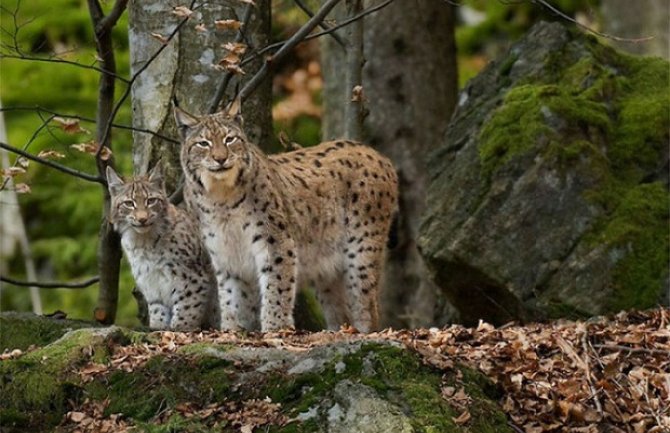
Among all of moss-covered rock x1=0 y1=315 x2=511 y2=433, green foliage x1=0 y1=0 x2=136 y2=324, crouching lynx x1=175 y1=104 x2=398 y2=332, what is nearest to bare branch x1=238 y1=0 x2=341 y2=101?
crouching lynx x1=175 y1=104 x2=398 y2=332

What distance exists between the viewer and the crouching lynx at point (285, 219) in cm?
1031

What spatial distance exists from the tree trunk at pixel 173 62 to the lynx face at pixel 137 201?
0.40 metres

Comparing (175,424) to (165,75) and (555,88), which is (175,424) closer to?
(165,75)

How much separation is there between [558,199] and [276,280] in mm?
2167

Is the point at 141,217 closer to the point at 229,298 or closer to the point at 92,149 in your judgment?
the point at 92,149

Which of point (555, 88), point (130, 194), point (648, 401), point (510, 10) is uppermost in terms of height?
point (510, 10)

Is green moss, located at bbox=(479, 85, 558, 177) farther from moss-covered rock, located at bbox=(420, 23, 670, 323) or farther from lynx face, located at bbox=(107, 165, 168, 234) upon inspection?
lynx face, located at bbox=(107, 165, 168, 234)

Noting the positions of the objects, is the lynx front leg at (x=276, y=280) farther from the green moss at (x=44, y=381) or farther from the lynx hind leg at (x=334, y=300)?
the green moss at (x=44, y=381)

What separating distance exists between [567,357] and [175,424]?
2.26m

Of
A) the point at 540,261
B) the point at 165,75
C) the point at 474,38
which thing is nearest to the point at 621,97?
the point at 540,261

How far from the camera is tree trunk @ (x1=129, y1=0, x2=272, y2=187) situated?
1102 centimetres

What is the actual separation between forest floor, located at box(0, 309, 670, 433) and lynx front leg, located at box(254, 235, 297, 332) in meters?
1.64

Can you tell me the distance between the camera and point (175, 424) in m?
6.95

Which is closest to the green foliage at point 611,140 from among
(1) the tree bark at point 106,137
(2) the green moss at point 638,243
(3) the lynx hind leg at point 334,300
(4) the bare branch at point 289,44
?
(2) the green moss at point 638,243
